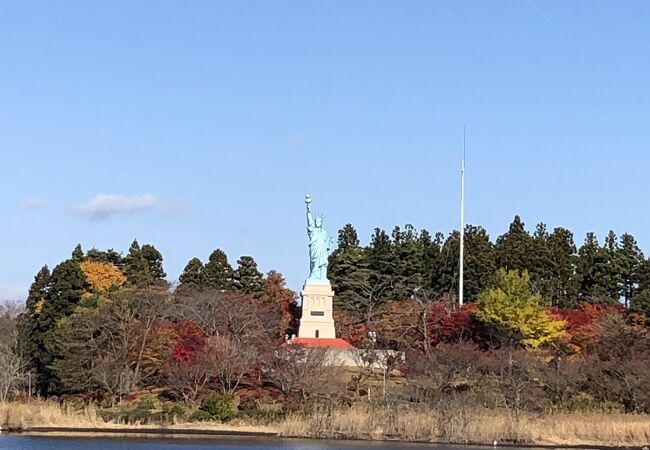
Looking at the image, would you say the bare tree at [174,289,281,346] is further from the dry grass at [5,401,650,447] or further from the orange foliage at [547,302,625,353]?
the orange foliage at [547,302,625,353]

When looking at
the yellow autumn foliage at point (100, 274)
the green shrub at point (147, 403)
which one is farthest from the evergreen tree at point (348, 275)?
the green shrub at point (147, 403)

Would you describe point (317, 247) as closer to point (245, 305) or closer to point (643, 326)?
point (245, 305)

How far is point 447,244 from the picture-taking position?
230 feet

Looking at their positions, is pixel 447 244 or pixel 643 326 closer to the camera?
pixel 643 326

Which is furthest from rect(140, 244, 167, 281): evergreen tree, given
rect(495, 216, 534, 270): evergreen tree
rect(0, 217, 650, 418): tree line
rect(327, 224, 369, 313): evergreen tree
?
rect(495, 216, 534, 270): evergreen tree

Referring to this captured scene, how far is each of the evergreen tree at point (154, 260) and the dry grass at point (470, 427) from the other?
101 ft

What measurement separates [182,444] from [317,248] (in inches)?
884

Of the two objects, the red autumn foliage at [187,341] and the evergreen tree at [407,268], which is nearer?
the red autumn foliage at [187,341]

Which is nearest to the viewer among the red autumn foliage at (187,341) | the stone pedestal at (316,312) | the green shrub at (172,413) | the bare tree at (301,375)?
the green shrub at (172,413)

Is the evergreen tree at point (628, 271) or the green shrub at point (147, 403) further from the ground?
the evergreen tree at point (628, 271)

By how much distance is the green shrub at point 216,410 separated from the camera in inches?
1671

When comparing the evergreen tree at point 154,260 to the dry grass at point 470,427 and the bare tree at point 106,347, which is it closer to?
the bare tree at point 106,347

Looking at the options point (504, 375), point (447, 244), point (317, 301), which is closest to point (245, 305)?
point (317, 301)

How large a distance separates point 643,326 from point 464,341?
8.85 metres
